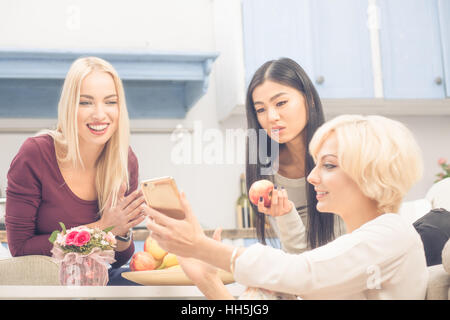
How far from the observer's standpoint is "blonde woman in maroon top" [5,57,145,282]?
104 cm

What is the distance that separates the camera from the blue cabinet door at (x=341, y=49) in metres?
1.96

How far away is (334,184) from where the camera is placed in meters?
0.68

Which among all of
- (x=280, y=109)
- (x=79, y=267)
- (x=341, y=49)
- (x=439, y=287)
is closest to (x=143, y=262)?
(x=79, y=267)

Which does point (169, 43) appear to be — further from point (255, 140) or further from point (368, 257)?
point (368, 257)

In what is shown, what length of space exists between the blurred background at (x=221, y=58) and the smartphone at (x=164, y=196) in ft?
3.97

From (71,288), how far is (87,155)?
47 centimetres

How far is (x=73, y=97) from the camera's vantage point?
106cm

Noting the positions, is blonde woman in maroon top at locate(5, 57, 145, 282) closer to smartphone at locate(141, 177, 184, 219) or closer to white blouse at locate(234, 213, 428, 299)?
smartphone at locate(141, 177, 184, 219)

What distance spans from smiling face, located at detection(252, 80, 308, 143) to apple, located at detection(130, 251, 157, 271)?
0.32m

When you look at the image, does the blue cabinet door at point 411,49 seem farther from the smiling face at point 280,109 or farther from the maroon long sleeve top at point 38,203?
the maroon long sleeve top at point 38,203

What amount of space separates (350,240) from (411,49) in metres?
1.63

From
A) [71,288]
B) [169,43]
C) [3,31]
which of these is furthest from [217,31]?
[71,288]

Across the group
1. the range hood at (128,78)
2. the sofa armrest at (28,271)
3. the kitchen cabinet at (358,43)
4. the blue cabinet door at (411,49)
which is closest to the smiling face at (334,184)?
the sofa armrest at (28,271)
